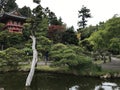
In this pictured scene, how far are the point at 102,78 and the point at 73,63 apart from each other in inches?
Answer: 122

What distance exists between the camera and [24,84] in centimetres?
1725

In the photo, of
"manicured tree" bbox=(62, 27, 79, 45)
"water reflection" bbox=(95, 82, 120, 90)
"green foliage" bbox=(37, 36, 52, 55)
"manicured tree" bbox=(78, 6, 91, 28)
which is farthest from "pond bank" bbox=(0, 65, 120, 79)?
"manicured tree" bbox=(78, 6, 91, 28)

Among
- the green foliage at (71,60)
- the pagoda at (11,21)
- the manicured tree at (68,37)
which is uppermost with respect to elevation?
the pagoda at (11,21)

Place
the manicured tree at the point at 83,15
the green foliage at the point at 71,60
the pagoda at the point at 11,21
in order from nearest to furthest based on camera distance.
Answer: the green foliage at the point at 71,60 → the pagoda at the point at 11,21 → the manicured tree at the point at 83,15

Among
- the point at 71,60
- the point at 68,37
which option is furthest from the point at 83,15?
the point at 71,60

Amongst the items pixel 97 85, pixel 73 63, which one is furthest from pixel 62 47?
pixel 97 85

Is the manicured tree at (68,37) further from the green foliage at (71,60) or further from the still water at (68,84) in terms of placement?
the still water at (68,84)

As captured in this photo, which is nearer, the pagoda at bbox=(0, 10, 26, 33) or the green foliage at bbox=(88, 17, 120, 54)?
the green foliage at bbox=(88, 17, 120, 54)

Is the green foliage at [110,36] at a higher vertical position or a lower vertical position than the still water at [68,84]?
higher

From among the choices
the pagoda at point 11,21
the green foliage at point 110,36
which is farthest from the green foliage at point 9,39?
the green foliage at point 110,36

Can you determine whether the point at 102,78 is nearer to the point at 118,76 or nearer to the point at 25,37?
the point at 118,76

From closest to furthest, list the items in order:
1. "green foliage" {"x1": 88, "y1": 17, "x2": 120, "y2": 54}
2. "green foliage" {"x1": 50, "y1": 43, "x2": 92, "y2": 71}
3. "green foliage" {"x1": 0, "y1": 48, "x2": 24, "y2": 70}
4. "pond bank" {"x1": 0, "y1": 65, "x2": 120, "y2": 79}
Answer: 1. "pond bank" {"x1": 0, "y1": 65, "x2": 120, "y2": 79}
2. "green foliage" {"x1": 50, "y1": 43, "x2": 92, "y2": 71}
3. "green foliage" {"x1": 88, "y1": 17, "x2": 120, "y2": 54}
4. "green foliage" {"x1": 0, "y1": 48, "x2": 24, "y2": 70}

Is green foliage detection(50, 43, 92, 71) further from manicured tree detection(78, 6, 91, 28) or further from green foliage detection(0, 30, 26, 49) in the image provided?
manicured tree detection(78, 6, 91, 28)

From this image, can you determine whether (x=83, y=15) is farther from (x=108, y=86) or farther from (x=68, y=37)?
(x=108, y=86)
